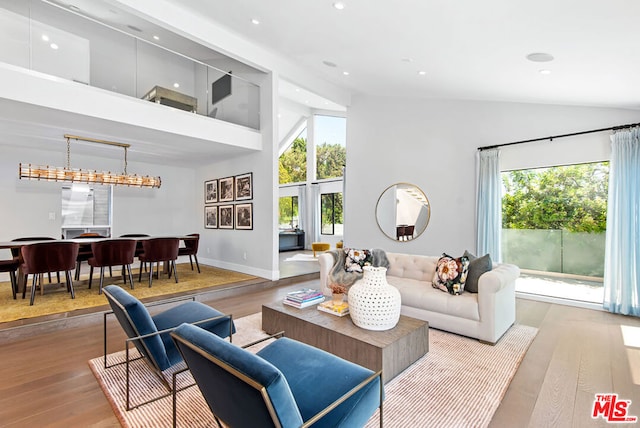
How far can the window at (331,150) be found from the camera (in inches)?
441

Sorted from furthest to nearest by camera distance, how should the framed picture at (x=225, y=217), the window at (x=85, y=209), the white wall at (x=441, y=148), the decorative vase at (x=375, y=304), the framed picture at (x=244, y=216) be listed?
1. the framed picture at (x=225, y=217)
2. the window at (x=85, y=209)
3. the framed picture at (x=244, y=216)
4. the white wall at (x=441, y=148)
5. the decorative vase at (x=375, y=304)

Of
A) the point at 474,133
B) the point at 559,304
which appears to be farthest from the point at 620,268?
the point at 474,133

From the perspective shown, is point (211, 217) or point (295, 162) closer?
point (211, 217)

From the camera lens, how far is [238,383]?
1144 millimetres

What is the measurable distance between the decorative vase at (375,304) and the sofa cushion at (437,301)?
3.08ft

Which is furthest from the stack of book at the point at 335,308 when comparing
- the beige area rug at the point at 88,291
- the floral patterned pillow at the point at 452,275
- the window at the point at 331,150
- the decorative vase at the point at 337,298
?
the window at the point at 331,150

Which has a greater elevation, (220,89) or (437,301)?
(220,89)

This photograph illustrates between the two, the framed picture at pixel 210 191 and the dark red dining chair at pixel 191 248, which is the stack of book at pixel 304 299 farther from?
the framed picture at pixel 210 191

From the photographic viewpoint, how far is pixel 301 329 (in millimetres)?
2742

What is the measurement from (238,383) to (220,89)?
5.63 meters

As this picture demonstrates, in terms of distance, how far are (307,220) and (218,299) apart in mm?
6598

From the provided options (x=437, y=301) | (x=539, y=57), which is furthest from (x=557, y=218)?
(x=437, y=301)

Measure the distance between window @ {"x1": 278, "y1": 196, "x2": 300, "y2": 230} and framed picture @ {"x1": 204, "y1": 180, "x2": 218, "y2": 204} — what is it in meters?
4.61

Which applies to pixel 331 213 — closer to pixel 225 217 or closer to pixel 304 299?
pixel 225 217
